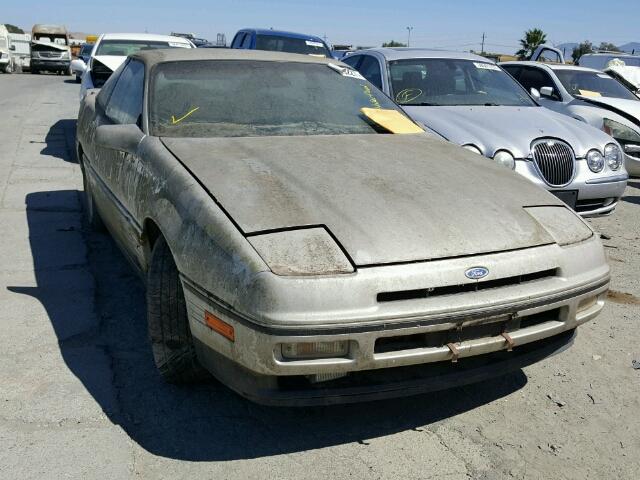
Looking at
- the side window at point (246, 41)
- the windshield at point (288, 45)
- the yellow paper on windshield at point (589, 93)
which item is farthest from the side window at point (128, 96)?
the side window at point (246, 41)

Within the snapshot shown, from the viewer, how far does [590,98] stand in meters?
9.05

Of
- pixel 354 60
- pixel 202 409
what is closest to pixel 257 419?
pixel 202 409

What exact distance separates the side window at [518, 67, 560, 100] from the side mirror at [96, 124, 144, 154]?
7480 millimetres

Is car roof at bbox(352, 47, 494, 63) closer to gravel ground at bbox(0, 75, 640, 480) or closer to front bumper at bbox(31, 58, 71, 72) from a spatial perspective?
gravel ground at bbox(0, 75, 640, 480)

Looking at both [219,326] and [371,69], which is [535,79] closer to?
[371,69]

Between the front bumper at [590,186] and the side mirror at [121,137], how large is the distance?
10.8ft

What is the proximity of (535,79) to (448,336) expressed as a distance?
8338 millimetres

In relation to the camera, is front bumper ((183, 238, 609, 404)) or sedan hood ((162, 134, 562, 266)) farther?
sedan hood ((162, 134, 562, 266))

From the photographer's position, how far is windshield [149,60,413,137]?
3.61 meters

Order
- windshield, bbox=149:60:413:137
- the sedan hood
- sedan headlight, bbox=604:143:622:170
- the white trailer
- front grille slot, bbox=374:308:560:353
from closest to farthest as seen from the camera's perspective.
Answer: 1. front grille slot, bbox=374:308:560:353
2. the sedan hood
3. windshield, bbox=149:60:413:137
4. sedan headlight, bbox=604:143:622:170
5. the white trailer

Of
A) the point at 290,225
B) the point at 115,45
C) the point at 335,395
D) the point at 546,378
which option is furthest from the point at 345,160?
the point at 115,45

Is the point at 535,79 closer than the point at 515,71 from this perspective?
Yes

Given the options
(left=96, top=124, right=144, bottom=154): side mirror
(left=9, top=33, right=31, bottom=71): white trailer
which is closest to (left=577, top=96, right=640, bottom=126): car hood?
(left=96, top=124, right=144, bottom=154): side mirror

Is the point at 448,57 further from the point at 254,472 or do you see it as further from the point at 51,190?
the point at 254,472
